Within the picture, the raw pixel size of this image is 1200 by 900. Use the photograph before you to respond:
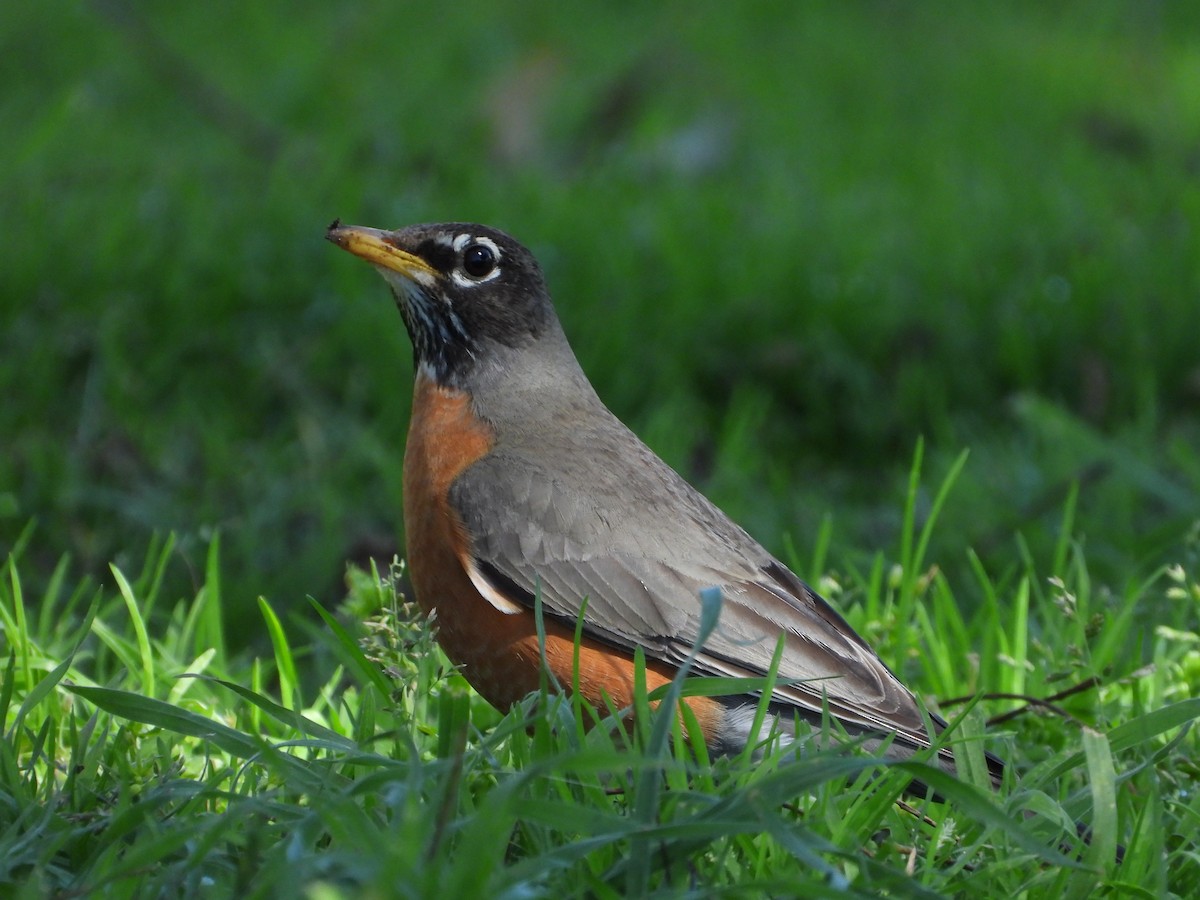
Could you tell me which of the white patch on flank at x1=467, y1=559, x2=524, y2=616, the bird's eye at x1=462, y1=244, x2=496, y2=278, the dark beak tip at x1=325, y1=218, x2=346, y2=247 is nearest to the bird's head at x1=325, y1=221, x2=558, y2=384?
the bird's eye at x1=462, y1=244, x2=496, y2=278

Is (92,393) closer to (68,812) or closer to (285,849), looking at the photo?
(68,812)

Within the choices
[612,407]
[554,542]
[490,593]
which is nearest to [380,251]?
[554,542]

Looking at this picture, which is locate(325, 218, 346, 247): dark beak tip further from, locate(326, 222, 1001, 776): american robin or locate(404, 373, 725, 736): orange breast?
locate(404, 373, 725, 736): orange breast

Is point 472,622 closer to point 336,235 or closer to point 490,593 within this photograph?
point 490,593

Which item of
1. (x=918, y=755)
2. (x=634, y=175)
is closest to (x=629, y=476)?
(x=918, y=755)

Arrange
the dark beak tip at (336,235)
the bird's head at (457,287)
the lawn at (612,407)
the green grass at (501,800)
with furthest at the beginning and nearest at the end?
the bird's head at (457,287), the dark beak tip at (336,235), the lawn at (612,407), the green grass at (501,800)

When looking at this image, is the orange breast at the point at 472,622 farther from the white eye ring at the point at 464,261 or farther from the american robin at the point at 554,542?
the white eye ring at the point at 464,261

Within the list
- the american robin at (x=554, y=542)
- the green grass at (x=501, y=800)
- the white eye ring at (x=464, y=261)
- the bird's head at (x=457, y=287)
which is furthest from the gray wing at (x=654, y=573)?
the white eye ring at (x=464, y=261)

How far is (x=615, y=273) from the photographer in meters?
7.08

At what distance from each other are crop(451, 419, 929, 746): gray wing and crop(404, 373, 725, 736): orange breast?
0.05 metres

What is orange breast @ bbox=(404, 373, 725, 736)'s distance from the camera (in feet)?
11.9

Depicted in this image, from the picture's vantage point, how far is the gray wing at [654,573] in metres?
3.67

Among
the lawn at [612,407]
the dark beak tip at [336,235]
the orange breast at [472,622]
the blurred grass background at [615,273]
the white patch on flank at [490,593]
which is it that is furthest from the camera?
the blurred grass background at [615,273]

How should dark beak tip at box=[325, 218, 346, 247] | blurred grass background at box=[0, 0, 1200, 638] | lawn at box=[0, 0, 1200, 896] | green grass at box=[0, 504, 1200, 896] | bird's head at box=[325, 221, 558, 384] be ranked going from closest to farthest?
1. green grass at box=[0, 504, 1200, 896]
2. lawn at box=[0, 0, 1200, 896]
3. dark beak tip at box=[325, 218, 346, 247]
4. bird's head at box=[325, 221, 558, 384]
5. blurred grass background at box=[0, 0, 1200, 638]
